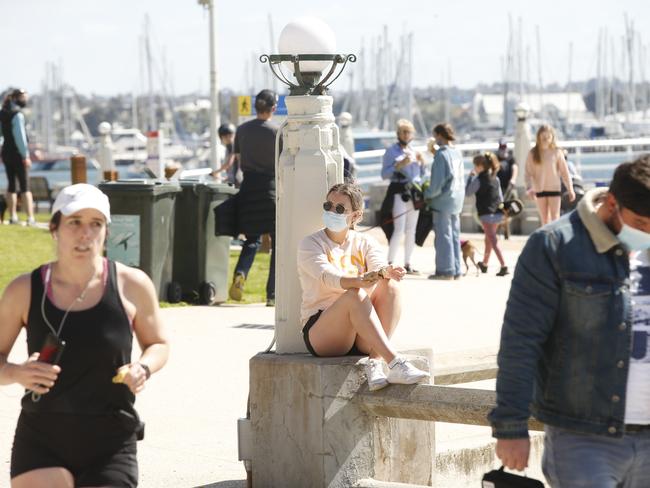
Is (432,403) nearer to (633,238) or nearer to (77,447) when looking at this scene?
(77,447)

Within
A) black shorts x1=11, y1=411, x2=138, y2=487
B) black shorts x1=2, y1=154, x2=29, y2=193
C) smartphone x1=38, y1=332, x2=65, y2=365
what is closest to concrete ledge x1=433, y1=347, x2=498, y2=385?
black shorts x1=11, y1=411, x2=138, y2=487

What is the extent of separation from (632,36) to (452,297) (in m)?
66.0

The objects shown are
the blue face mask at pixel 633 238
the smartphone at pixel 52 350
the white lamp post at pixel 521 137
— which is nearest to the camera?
the blue face mask at pixel 633 238

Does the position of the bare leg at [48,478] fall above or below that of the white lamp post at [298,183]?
below

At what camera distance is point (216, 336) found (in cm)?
1184

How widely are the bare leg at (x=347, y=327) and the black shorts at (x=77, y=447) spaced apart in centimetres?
219

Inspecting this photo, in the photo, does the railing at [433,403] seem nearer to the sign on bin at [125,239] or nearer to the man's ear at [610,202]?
the man's ear at [610,202]

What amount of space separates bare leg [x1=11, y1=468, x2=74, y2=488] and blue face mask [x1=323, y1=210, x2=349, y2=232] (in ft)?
9.11

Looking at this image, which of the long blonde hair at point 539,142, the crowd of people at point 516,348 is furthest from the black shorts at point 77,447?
the long blonde hair at point 539,142

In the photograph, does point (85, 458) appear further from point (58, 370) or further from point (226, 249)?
point (226, 249)

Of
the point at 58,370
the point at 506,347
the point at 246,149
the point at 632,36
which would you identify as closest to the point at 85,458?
the point at 58,370

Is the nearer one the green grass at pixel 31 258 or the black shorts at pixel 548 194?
the green grass at pixel 31 258

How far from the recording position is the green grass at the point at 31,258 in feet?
49.9

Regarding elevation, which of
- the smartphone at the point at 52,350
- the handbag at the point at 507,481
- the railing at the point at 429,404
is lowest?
the railing at the point at 429,404
